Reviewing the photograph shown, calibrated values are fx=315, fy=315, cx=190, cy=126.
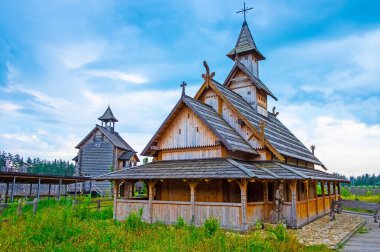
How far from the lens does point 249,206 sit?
1534cm

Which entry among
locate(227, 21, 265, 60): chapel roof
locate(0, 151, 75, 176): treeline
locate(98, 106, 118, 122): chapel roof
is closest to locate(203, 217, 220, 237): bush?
locate(227, 21, 265, 60): chapel roof

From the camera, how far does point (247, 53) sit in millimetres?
27516

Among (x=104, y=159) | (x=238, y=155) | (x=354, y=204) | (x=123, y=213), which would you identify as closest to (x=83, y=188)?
(x=104, y=159)

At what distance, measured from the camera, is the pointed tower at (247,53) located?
27.3m

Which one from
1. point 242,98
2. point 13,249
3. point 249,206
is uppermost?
point 242,98

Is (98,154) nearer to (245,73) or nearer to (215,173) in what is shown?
(245,73)

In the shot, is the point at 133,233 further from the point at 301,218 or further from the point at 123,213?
the point at 301,218

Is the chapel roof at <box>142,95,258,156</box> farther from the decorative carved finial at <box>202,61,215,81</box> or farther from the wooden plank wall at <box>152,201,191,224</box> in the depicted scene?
the wooden plank wall at <box>152,201,191,224</box>

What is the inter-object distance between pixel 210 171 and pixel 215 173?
0.49 m

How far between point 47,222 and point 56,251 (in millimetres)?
4166

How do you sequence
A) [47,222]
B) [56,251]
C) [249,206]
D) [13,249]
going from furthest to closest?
[249,206] → [47,222] → [13,249] → [56,251]

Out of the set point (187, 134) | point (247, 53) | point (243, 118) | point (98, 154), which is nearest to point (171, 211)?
point (187, 134)

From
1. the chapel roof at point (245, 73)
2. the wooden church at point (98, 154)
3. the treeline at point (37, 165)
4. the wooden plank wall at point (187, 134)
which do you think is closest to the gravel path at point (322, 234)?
the wooden plank wall at point (187, 134)

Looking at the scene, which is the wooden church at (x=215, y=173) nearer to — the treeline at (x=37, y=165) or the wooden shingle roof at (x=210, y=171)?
the wooden shingle roof at (x=210, y=171)
